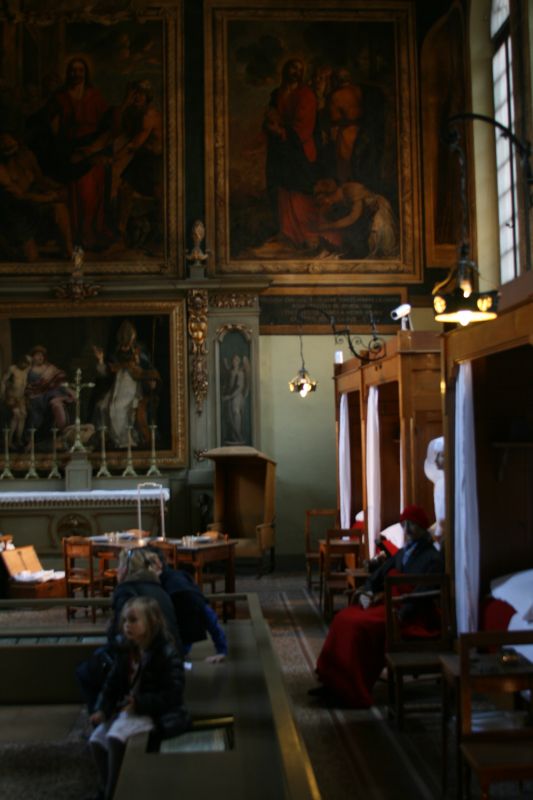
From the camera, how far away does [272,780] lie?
342 centimetres

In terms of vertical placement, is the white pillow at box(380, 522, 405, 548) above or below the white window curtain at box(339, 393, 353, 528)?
below

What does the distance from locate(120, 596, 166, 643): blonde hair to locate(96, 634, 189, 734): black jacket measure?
1.3 inches

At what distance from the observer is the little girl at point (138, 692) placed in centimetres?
407

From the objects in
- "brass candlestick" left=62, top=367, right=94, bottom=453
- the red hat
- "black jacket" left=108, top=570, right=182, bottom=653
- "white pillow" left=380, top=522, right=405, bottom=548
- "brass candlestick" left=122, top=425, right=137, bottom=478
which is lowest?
"white pillow" left=380, top=522, right=405, bottom=548

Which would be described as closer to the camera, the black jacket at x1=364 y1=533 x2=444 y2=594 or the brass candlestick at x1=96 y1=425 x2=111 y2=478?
the black jacket at x1=364 y1=533 x2=444 y2=594

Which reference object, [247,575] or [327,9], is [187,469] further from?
[327,9]

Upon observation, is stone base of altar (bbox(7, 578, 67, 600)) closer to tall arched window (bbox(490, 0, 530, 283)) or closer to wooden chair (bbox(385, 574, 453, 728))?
wooden chair (bbox(385, 574, 453, 728))

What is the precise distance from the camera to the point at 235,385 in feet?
43.5

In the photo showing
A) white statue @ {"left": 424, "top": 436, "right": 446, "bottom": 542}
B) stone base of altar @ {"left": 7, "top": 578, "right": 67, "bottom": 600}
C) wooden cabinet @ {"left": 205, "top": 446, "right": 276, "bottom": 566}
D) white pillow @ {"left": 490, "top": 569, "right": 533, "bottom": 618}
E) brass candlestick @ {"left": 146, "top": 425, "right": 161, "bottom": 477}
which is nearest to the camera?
white pillow @ {"left": 490, "top": 569, "right": 533, "bottom": 618}

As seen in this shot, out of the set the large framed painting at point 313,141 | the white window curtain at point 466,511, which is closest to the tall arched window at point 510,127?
the large framed painting at point 313,141

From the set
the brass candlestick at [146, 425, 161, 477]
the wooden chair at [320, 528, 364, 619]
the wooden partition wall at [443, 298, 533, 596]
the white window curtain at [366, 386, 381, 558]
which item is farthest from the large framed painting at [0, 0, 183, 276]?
the wooden partition wall at [443, 298, 533, 596]

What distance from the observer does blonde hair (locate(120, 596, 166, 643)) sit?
4.26m

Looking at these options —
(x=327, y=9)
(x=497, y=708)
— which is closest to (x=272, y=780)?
(x=497, y=708)

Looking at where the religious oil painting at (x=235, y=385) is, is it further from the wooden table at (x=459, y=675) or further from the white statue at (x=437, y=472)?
the wooden table at (x=459, y=675)
